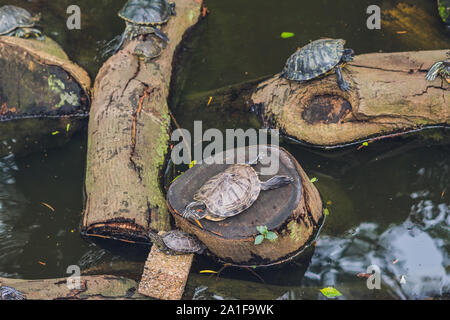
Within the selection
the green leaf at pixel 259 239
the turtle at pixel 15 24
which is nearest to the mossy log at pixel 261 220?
the green leaf at pixel 259 239

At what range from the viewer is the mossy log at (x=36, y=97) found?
17.2 feet

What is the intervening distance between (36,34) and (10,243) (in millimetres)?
3169

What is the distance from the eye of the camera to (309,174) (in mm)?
4797

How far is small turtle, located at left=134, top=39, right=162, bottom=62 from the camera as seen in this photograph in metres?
5.05

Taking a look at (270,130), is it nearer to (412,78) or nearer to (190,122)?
(190,122)

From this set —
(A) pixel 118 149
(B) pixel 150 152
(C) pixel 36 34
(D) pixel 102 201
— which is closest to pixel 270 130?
(B) pixel 150 152

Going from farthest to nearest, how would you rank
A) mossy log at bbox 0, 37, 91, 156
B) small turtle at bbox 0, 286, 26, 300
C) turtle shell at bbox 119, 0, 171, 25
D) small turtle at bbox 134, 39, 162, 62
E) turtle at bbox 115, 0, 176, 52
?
turtle shell at bbox 119, 0, 171, 25 → turtle at bbox 115, 0, 176, 52 → mossy log at bbox 0, 37, 91, 156 → small turtle at bbox 134, 39, 162, 62 → small turtle at bbox 0, 286, 26, 300

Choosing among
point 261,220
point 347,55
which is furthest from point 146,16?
point 261,220

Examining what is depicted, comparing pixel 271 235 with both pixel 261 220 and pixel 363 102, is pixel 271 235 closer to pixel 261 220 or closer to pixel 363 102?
pixel 261 220

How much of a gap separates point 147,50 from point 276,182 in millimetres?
2489

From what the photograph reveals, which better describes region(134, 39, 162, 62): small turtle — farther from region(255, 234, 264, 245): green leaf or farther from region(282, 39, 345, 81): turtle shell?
region(255, 234, 264, 245): green leaf

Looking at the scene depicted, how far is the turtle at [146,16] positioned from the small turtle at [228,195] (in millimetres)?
2590

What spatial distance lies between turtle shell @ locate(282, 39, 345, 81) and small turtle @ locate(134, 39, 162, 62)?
63.9 inches

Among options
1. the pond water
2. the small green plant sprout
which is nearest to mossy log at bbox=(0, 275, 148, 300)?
the pond water
